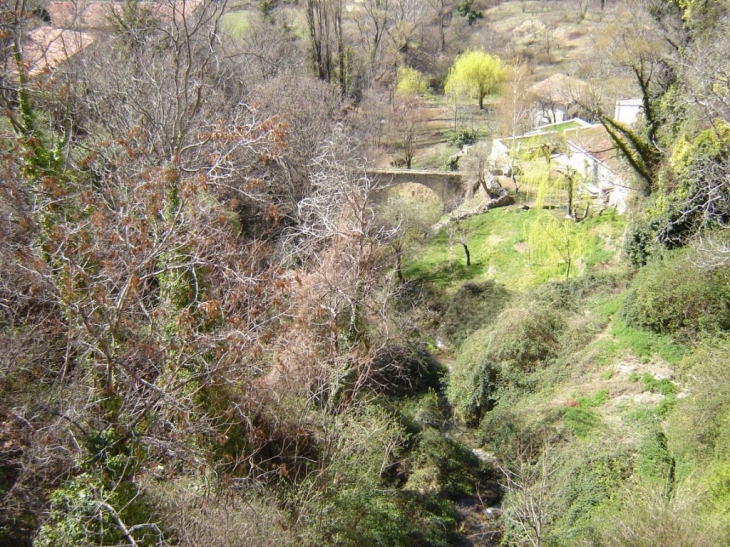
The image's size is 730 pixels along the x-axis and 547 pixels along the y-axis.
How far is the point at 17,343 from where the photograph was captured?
22.7 ft

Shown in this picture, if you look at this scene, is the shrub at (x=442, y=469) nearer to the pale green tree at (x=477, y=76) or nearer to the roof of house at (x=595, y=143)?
the roof of house at (x=595, y=143)

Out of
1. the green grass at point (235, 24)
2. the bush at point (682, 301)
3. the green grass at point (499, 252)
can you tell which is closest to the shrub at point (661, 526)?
the bush at point (682, 301)

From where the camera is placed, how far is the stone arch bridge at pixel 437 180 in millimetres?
25484

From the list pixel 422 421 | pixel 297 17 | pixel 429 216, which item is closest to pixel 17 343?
pixel 422 421

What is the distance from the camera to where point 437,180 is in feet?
85.5

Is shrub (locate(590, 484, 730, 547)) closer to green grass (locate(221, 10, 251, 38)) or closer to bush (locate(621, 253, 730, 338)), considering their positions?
bush (locate(621, 253, 730, 338))

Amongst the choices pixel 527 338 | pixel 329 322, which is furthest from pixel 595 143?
pixel 329 322

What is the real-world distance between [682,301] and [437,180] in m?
15.8

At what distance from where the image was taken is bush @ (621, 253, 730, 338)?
1101cm

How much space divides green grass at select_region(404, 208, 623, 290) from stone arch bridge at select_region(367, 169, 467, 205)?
2.71m

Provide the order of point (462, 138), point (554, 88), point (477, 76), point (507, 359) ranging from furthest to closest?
point (477, 76) → point (462, 138) → point (554, 88) → point (507, 359)

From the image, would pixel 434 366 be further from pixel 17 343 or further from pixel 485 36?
pixel 485 36

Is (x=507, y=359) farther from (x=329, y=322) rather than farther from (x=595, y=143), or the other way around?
(x=595, y=143)

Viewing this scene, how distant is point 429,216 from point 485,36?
34.0m
